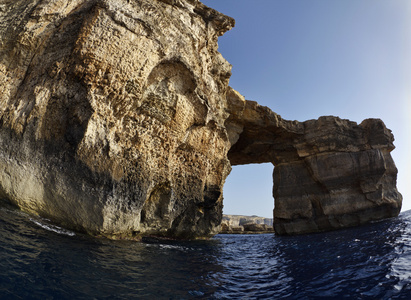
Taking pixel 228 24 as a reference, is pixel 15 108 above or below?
below

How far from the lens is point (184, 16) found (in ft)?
41.4

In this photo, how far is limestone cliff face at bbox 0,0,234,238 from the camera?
8156mm

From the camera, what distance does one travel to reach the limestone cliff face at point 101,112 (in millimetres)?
8156

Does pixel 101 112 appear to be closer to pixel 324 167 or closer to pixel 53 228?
pixel 53 228

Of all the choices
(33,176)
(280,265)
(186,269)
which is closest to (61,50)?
(33,176)

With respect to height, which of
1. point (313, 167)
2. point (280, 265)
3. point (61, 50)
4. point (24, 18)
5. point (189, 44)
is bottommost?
point (280, 265)

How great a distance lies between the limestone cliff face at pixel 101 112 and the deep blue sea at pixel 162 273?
1.44 m

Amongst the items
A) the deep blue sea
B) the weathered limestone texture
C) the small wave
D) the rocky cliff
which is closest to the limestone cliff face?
the rocky cliff

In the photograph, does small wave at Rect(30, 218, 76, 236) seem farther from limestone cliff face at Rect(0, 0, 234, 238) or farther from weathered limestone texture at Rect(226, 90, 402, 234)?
weathered limestone texture at Rect(226, 90, 402, 234)

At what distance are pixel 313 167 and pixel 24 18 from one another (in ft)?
73.4

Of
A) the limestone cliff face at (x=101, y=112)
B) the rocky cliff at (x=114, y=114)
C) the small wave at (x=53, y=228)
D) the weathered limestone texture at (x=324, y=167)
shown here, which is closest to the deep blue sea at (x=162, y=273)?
the small wave at (x=53, y=228)

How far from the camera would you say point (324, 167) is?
20703 millimetres

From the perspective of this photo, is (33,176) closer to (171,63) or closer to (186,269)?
(186,269)

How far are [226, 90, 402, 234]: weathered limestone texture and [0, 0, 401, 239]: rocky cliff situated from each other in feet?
21.8
